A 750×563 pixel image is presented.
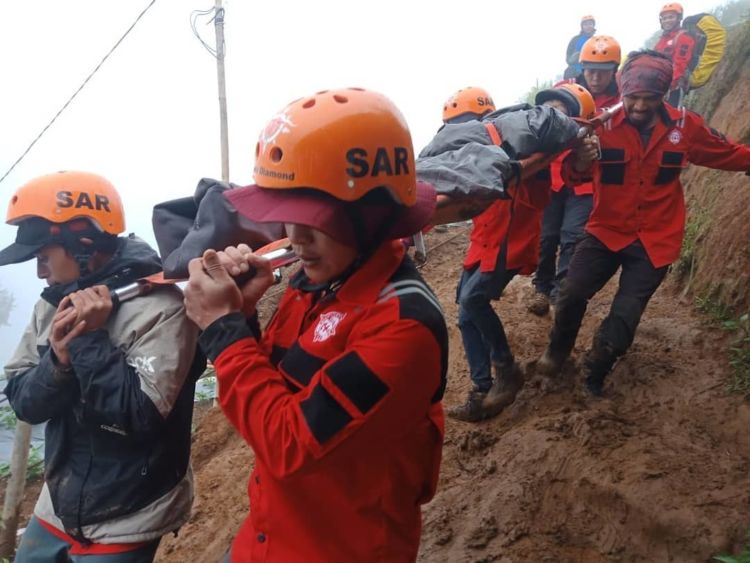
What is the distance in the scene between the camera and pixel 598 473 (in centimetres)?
342

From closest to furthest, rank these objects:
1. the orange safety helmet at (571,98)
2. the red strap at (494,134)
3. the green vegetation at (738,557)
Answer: the green vegetation at (738,557) < the red strap at (494,134) < the orange safety helmet at (571,98)

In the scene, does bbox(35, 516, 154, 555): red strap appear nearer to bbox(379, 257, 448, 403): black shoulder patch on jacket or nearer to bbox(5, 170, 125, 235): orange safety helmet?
bbox(5, 170, 125, 235): orange safety helmet

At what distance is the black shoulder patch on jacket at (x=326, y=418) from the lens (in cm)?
144

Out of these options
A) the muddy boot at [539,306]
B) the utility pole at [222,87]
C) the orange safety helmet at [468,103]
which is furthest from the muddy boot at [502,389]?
the utility pole at [222,87]

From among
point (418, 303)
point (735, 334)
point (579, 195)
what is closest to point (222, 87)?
point (579, 195)

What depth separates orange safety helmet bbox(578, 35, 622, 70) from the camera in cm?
585

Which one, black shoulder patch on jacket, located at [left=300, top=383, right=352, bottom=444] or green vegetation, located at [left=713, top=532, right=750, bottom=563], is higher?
black shoulder patch on jacket, located at [left=300, top=383, right=352, bottom=444]

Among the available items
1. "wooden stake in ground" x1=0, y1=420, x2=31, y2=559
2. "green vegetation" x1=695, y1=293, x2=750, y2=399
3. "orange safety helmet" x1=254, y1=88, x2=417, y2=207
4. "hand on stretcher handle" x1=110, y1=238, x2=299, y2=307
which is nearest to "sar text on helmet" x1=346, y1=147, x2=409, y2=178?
"orange safety helmet" x1=254, y1=88, x2=417, y2=207

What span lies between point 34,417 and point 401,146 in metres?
1.77

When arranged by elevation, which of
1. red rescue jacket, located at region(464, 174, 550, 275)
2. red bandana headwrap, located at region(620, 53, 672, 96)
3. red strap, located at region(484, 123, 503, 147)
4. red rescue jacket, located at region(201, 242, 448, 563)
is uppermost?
red bandana headwrap, located at region(620, 53, 672, 96)

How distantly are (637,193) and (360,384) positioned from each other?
11.5ft

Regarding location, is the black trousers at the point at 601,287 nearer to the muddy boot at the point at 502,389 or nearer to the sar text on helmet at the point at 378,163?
the muddy boot at the point at 502,389

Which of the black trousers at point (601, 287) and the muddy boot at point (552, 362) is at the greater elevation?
the black trousers at point (601, 287)

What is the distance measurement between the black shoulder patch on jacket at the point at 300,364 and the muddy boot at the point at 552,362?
3.34m
